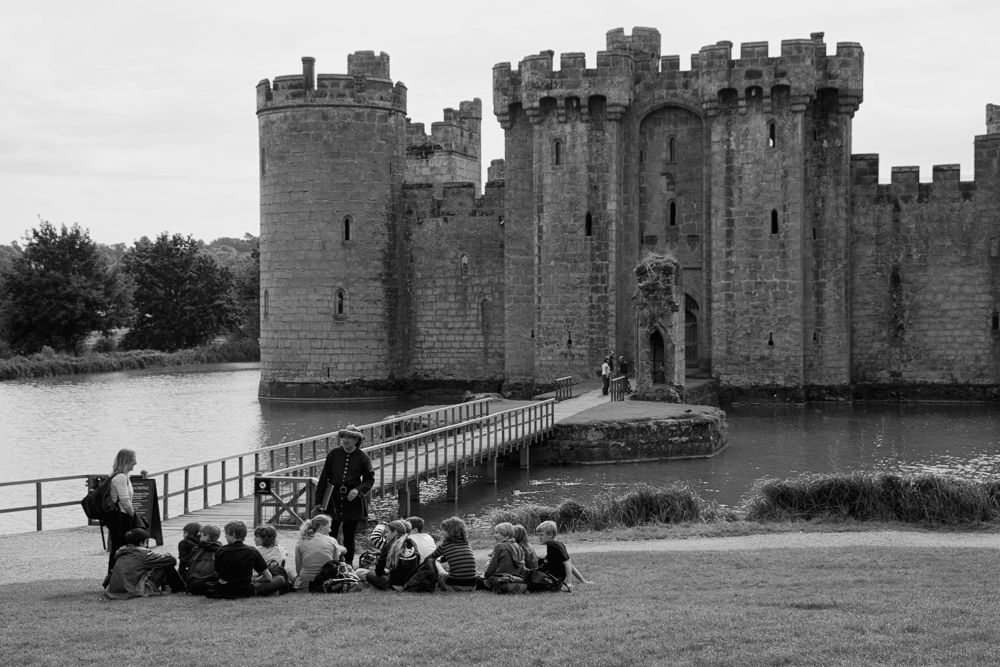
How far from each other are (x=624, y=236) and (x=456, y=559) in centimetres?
3090

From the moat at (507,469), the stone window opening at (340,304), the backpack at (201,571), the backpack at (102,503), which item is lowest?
the moat at (507,469)

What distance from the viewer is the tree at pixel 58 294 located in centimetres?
7431

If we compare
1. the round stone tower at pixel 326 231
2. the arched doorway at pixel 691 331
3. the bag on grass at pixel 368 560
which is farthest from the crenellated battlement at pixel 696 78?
the bag on grass at pixel 368 560

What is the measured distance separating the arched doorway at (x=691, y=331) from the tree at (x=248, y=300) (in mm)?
40554

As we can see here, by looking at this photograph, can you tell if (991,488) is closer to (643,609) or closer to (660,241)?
(643,609)

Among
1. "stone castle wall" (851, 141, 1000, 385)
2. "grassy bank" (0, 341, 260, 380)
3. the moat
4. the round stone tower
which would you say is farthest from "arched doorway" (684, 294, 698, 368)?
"grassy bank" (0, 341, 260, 380)

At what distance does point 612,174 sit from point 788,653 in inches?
1340

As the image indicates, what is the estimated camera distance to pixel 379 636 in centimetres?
1184

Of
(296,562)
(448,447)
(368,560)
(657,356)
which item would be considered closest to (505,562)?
(368,560)

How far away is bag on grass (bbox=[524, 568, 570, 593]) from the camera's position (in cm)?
1430

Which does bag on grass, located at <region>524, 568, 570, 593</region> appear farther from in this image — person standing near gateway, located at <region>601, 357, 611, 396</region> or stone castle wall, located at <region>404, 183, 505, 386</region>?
stone castle wall, located at <region>404, 183, 505, 386</region>

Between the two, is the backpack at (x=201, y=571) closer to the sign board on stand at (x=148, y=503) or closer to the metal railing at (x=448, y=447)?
the sign board on stand at (x=148, y=503)

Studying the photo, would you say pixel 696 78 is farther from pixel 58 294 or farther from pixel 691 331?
pixel 58 294

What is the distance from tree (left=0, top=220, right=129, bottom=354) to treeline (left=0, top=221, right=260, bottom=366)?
0.17 feet
